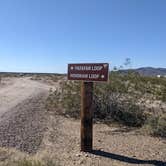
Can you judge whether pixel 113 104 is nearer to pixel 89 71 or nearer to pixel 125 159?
pixel 89 71

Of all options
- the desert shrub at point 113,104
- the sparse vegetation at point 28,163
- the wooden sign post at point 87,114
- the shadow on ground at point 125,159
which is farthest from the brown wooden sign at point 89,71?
the desert shrub at point 113,104

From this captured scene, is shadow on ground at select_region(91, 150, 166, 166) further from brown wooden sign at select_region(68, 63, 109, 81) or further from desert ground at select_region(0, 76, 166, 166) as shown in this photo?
brown wooden sign at select_region(68, 63, 109, 81)

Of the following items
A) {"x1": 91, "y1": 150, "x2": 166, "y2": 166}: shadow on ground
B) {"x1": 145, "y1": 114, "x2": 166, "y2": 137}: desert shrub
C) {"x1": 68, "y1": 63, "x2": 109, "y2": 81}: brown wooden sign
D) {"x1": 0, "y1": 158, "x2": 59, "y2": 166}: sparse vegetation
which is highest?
{"x1": 68, "y1": 63, "x2": 109, "y2": 81}: brown wooden sign

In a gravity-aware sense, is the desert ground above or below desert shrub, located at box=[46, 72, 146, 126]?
below

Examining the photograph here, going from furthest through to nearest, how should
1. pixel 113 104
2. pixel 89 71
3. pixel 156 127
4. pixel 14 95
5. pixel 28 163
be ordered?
pixel 14 95, pixel 113 104, pixel 156 127, pixel 89 71, pixel 28 163

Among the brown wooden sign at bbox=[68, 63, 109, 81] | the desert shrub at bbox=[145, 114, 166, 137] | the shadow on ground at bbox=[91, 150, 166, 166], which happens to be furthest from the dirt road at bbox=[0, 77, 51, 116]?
the shadow on ground at bbox=[91, 150, 166, 166]

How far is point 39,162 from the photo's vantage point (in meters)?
7.60

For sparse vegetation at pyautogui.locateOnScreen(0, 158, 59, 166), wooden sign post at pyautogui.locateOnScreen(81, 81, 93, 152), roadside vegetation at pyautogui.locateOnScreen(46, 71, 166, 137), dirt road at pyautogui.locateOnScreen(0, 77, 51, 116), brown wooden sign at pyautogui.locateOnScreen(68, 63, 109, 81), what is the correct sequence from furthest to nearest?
dirt road at pyautogui.locateOnScreen(0, 77, 51, 116) → roadside vegetation at pyautogui.locateOnScreen(46, 71, 166, 137) → wooden sign post at pyautogui.locateOnScreen(81, 81, 93, 152) → brown wooden sign at pyautogui.locateOnScreen(68, 63, 109, 81) → sparse vegetation at pyautogui.locateOnScreen(0, 158, 59, 166)

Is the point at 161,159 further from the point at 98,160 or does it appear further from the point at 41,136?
the point at 41,136

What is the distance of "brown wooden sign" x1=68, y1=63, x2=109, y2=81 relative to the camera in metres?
9.16

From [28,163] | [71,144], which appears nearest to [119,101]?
[71,144]

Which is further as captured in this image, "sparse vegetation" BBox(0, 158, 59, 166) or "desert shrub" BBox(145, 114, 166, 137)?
"desert shrub" BBox(145, 114, 166, 137)

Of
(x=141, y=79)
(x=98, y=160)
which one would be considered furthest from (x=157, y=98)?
(x=98, y=160)

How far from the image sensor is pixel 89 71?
9.42 metres
